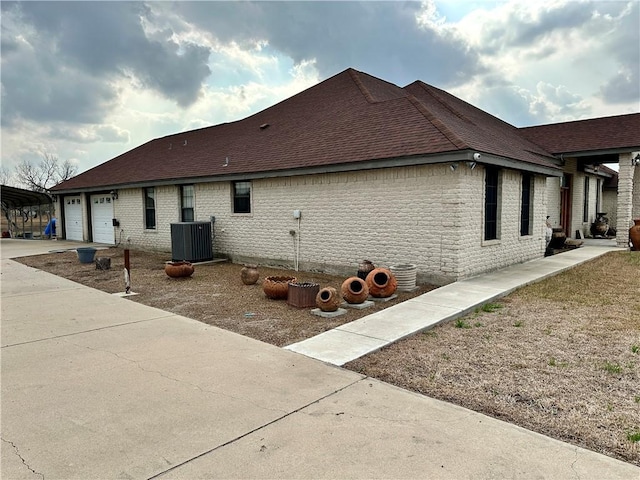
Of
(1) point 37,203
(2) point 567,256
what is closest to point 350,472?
(2) point 567,256

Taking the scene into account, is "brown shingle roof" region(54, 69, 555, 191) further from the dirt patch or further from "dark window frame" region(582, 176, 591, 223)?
"dark window frame" region(582, 176, 591, 223)

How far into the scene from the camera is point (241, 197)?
13.8 meters

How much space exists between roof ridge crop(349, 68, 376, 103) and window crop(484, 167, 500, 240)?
15.4ft

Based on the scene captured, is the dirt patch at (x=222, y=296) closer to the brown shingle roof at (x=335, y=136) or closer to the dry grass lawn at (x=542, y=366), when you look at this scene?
the dry grass lawn at (x=542, y=366)

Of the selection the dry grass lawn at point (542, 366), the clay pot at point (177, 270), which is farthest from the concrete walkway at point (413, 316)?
the clay pot at point (177, 270)

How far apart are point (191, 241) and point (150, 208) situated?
561cm

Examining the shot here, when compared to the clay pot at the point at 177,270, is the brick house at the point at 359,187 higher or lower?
higher

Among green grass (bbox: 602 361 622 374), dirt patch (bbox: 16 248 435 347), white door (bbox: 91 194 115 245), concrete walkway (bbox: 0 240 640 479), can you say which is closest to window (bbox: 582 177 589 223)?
dirt patch (bbox: 16 248 435 347)

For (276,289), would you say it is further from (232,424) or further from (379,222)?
(232,424)

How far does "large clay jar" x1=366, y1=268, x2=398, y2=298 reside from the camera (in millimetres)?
8203

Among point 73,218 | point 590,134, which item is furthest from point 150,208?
point 590,134

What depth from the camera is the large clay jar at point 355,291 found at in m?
7.71

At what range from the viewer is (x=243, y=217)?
13.7 metres

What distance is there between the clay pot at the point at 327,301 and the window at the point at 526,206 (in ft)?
24.0
